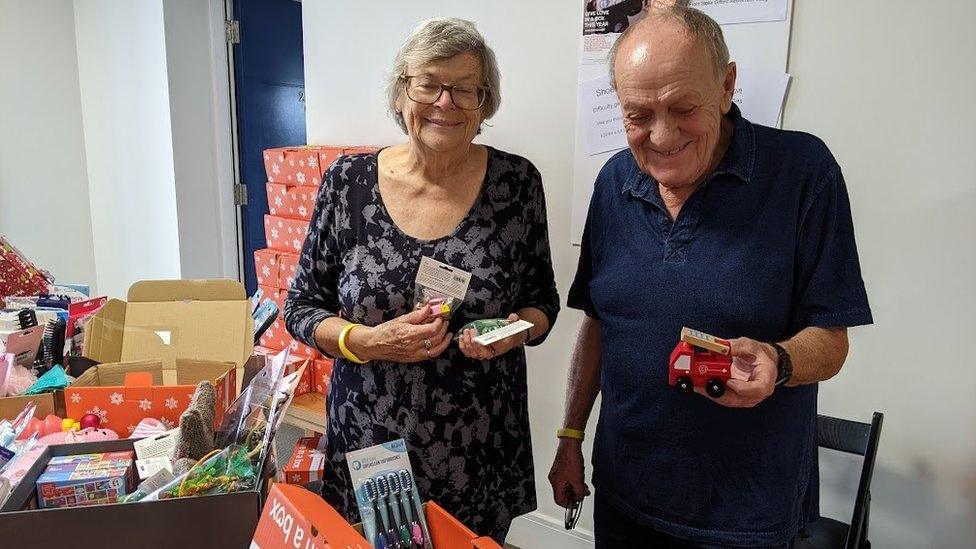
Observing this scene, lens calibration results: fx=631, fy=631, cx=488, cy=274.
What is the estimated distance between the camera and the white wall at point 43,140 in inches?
137

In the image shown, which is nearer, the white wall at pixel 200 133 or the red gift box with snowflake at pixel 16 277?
the red gift box with snowflake at pixel 16 277

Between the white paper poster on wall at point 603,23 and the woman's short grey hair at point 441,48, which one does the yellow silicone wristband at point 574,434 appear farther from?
the white paper poster on wall at point 603,23

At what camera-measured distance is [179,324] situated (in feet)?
5.10

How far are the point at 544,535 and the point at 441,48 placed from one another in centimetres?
192

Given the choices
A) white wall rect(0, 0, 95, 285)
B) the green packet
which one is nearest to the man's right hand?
the green packet

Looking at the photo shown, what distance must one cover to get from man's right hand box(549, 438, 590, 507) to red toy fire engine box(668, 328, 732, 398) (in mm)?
473

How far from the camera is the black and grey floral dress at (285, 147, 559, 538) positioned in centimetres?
129

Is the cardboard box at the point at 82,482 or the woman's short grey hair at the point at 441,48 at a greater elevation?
the woman's short grey hair at the point at 441,48

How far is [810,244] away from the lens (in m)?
0.97

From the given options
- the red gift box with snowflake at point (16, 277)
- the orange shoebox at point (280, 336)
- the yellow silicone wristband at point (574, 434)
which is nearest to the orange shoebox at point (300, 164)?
the orange shoebox at point (280, 336)

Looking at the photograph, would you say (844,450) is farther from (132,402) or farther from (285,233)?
(285,233)

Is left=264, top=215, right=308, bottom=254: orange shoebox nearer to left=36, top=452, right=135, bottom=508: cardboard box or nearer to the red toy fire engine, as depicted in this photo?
left=36, top=452, right=135, bottom=508: cardboard box

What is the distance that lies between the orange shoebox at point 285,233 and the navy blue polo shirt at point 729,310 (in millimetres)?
1712

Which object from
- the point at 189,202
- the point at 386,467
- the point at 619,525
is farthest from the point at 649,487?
the point at 189,202
